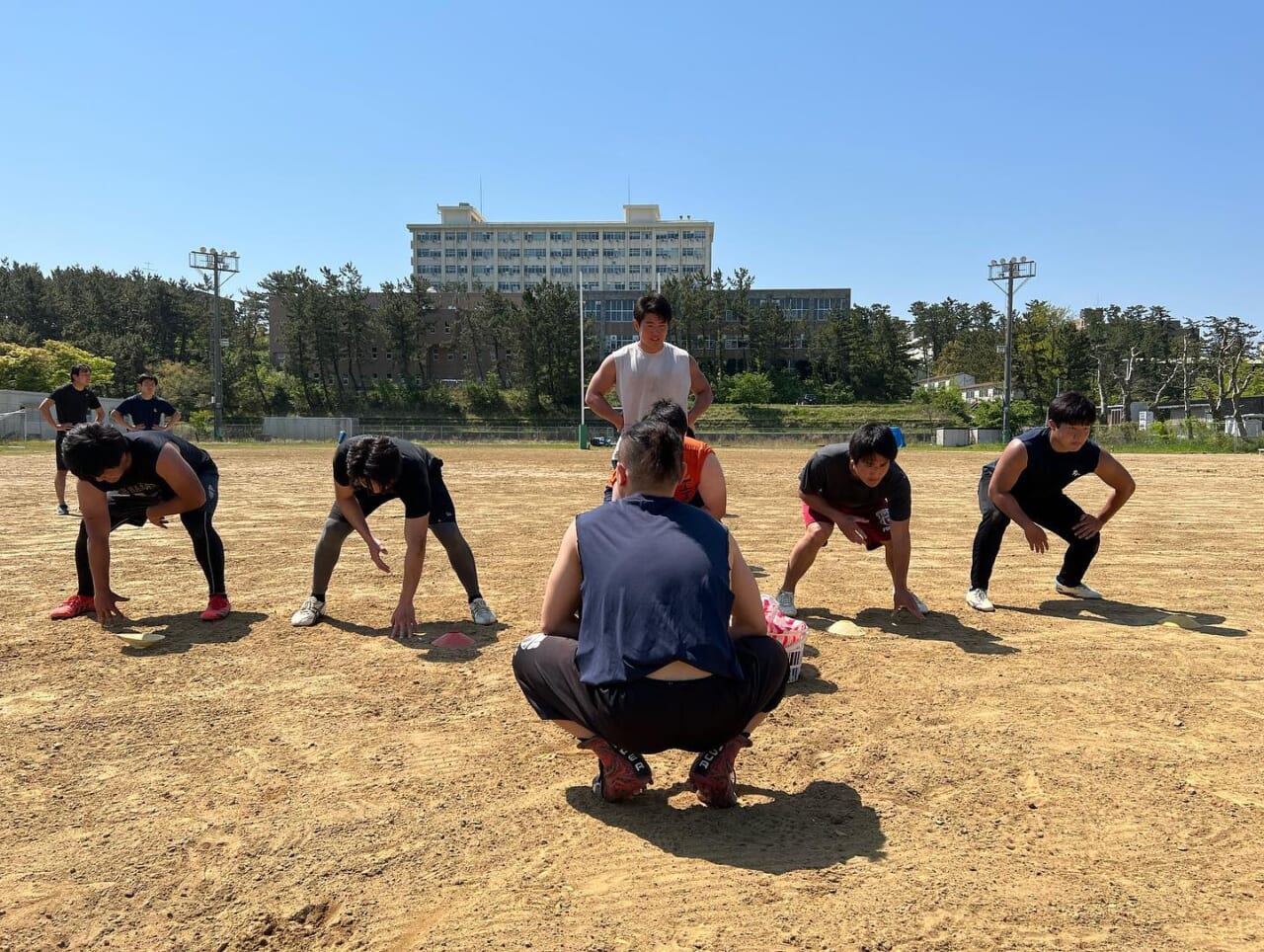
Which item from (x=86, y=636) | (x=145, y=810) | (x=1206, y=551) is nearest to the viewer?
(x=145, y=810)

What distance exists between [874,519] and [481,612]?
2.78 meters

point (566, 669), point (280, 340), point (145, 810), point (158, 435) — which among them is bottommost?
point (145, 810)

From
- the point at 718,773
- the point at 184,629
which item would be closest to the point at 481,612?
the point at 184,629

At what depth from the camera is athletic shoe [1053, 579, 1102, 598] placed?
6498mm

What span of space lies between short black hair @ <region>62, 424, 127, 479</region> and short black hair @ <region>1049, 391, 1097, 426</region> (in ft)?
19.6

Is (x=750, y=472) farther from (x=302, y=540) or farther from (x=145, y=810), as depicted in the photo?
(x=145, y=810)

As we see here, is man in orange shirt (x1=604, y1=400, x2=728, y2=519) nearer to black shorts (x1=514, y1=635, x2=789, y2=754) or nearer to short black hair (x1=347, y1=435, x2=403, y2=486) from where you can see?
short black hair (x1=347, y1=435, x2=403, y2=486)

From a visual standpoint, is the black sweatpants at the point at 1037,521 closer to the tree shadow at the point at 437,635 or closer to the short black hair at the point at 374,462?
the tree shadow at the point at 437,635

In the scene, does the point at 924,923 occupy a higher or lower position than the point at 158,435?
lower

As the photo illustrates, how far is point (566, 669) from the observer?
9.18 ft

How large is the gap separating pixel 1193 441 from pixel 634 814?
1648 inches

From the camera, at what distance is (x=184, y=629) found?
546 centimetres

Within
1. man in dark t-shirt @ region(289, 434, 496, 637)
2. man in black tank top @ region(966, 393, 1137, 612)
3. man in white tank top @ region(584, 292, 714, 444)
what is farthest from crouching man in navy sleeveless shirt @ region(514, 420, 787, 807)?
man in black tank top @ region(966, 393, 1137, 612)

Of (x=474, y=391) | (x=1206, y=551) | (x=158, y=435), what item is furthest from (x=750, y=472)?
(x=474, y=391)
